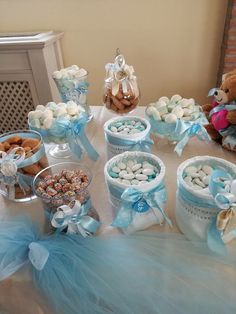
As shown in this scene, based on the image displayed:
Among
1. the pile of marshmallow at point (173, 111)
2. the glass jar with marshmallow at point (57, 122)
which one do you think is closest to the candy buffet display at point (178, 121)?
the pile of marshmallow at point (173, 111)

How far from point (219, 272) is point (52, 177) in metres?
0.35

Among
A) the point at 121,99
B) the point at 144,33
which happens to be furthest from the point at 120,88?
the point at 144,33

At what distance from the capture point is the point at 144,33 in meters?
1.58

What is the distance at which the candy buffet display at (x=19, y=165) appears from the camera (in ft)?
1.80

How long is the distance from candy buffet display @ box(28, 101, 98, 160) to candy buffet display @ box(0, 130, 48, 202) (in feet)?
0.19

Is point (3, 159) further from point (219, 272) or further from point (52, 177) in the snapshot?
point (219, 272)

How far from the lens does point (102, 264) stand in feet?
1.47

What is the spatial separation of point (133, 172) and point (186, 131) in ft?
0.91

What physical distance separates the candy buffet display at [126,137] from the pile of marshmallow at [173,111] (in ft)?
0.19

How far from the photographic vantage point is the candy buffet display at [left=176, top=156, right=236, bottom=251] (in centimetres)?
40

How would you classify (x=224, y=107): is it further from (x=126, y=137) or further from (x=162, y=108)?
(x=126, y=137)

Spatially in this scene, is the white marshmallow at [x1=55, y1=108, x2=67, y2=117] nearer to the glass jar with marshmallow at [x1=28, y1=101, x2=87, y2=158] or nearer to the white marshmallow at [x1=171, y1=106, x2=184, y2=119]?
the glass jar with marshmallow at [x1=28, y1=101, x2=87, y2=158]

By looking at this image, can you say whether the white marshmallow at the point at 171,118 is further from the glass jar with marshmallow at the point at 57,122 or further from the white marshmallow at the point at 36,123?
the white marshmallow at the point at 36,123

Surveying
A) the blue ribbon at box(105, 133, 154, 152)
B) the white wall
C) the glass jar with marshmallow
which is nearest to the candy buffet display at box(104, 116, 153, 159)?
the blue ribbon at box(105, 133, 154, 152)
